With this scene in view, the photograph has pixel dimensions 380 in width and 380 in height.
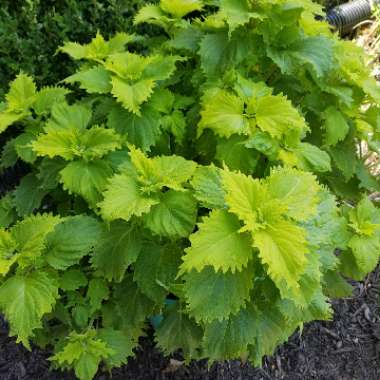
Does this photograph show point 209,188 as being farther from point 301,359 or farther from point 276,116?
point 301,359

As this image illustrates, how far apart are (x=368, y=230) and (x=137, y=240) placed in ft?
2.98

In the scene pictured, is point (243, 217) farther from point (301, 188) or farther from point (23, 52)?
point (23, 52)

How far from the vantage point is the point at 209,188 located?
146 cm

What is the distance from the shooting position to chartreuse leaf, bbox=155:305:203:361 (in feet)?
6.24

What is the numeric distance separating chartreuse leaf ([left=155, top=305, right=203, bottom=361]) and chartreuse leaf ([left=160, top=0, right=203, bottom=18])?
4.22ft

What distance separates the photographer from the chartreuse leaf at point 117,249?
1.65 metres

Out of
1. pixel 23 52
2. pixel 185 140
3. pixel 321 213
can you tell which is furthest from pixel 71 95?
pixel 321 213

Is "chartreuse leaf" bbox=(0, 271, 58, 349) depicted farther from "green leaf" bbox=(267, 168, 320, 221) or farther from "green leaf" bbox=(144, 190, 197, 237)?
"green leaf" bbox=(267, 168, 320, 221)

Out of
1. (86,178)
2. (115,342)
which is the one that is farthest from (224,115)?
(115,342)

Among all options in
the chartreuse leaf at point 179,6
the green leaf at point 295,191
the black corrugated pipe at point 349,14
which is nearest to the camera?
the green leaf at point 295,191

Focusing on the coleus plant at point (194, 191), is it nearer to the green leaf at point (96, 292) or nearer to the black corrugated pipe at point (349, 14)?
the green leaf at point (96, 292)

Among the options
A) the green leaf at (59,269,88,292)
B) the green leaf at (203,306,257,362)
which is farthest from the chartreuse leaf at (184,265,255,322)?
the green leaf at (59,269,88,292)

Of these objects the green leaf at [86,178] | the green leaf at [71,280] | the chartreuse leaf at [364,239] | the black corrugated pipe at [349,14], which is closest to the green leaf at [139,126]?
the green leaf at [86,178]

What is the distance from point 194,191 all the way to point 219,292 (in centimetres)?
36
